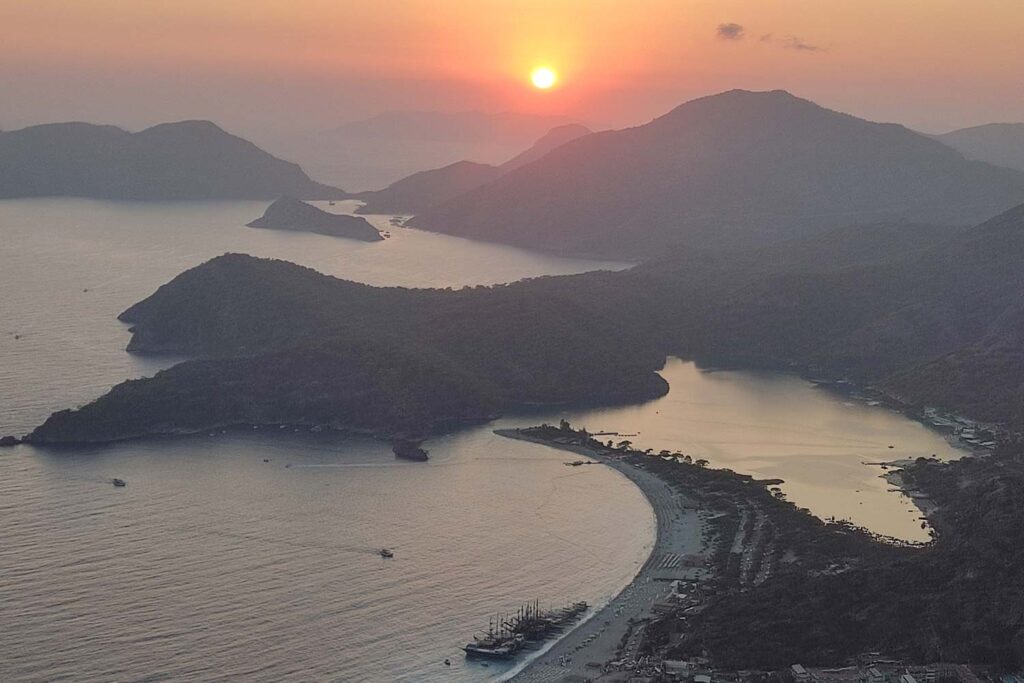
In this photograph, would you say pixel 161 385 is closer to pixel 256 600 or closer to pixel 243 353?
pixel 243 353

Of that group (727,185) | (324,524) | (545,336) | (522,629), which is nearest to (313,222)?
(727,185)

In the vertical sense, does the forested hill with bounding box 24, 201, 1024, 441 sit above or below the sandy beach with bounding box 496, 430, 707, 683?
above

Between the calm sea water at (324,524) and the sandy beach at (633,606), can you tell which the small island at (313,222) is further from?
the sandy beach at (633,606)

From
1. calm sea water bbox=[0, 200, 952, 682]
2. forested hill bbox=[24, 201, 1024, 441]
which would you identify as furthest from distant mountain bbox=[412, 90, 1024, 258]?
calm sea water bbox=[0, 200, 952, 682]

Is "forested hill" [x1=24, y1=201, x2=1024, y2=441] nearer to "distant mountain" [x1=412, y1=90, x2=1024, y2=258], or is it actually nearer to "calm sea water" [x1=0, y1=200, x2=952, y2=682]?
"calm sea water" [x1=0, y1=200, x2=952, y2=682]

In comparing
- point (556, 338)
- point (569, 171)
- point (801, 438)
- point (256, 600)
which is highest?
point (569, 171)

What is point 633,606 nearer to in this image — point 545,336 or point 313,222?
point 545,336

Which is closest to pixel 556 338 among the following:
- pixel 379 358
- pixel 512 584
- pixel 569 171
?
pixel 379 358
